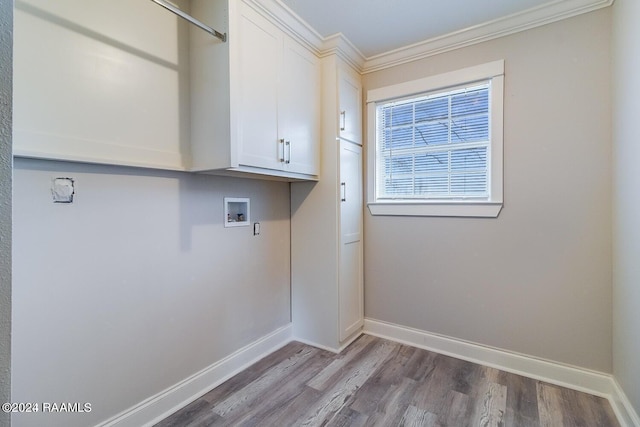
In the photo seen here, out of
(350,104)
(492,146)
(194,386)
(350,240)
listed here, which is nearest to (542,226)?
(492,146)

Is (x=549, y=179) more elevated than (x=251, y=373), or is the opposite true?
(x=549, y=179)

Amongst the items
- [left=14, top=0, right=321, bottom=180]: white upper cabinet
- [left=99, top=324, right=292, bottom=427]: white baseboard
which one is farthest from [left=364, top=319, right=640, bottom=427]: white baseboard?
[left=14, top=0, right=321, bottom=180]: white upper cabinet

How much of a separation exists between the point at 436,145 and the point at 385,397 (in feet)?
6.34

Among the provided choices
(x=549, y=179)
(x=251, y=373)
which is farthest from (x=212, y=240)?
(x=549, y=179)

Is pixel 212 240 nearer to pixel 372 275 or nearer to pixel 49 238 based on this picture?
pixel 49 238

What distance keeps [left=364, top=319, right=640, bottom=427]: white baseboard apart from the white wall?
1360 millimetres

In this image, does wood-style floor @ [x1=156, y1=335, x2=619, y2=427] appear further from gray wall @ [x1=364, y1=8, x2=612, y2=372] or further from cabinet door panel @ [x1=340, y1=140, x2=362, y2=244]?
cabinet door panel @ [x1=340, y1=140, x2=362, y2=244]

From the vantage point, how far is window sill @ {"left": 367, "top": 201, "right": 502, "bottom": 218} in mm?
2303

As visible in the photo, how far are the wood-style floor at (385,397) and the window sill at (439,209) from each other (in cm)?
116

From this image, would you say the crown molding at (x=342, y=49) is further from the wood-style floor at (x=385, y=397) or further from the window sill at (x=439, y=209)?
the wood-style floor at (x=385, y=397)

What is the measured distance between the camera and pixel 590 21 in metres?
1.98

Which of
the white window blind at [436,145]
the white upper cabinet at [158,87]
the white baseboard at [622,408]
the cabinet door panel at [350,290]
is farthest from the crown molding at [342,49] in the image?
the white baseboard at [622,408]

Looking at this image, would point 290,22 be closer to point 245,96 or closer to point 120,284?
point 245,96

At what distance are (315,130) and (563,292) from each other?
2.13 metres
